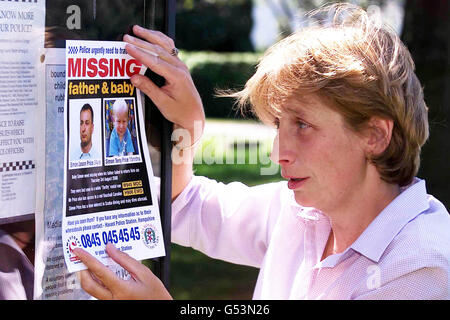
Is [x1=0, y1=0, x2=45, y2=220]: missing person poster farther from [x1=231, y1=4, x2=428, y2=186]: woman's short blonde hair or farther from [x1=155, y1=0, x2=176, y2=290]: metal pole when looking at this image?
[x1=231, y1=4, x2=428, y2=186]: woman's short blonde hair

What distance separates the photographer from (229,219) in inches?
91.8

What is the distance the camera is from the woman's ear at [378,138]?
1938mm

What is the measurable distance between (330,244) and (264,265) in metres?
0.24

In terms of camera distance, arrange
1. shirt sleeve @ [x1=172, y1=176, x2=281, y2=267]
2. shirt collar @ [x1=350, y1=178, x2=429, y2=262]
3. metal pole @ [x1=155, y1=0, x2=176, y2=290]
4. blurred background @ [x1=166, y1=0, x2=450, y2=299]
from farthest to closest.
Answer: blurred background @ [x1=166, y1=0, x2=450, y2=299]
shirt sleeve @ [x1=172, y1=176, x2=281, y2=267]
shirt collar @ [x1=350, y1=178, x2=429, y2=262]
metal pole @ [x1=155, y1=0, x2=176, y2=290]

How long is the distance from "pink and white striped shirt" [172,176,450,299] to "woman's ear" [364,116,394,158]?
16 centimetres

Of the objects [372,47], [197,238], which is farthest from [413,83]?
[197,238]

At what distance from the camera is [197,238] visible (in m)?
2.36

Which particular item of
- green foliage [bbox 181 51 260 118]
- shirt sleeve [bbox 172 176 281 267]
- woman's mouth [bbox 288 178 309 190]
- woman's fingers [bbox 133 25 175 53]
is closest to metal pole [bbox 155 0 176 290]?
woman's fingers [bbox 133 25 175 53]

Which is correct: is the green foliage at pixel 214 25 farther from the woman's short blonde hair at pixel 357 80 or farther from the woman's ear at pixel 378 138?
the woman's ear at pixel 378 138

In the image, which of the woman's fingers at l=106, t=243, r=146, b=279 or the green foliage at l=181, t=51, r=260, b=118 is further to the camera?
the green foliage at l=181, t=51, r=260, b=118

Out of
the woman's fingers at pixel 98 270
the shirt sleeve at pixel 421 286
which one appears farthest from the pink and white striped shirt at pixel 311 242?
the woman's fingers at pixel 98 270

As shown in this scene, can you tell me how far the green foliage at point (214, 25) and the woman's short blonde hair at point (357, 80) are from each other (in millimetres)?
8303

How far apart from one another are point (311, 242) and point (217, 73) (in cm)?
1160

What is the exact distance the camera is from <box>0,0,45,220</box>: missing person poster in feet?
4.59
